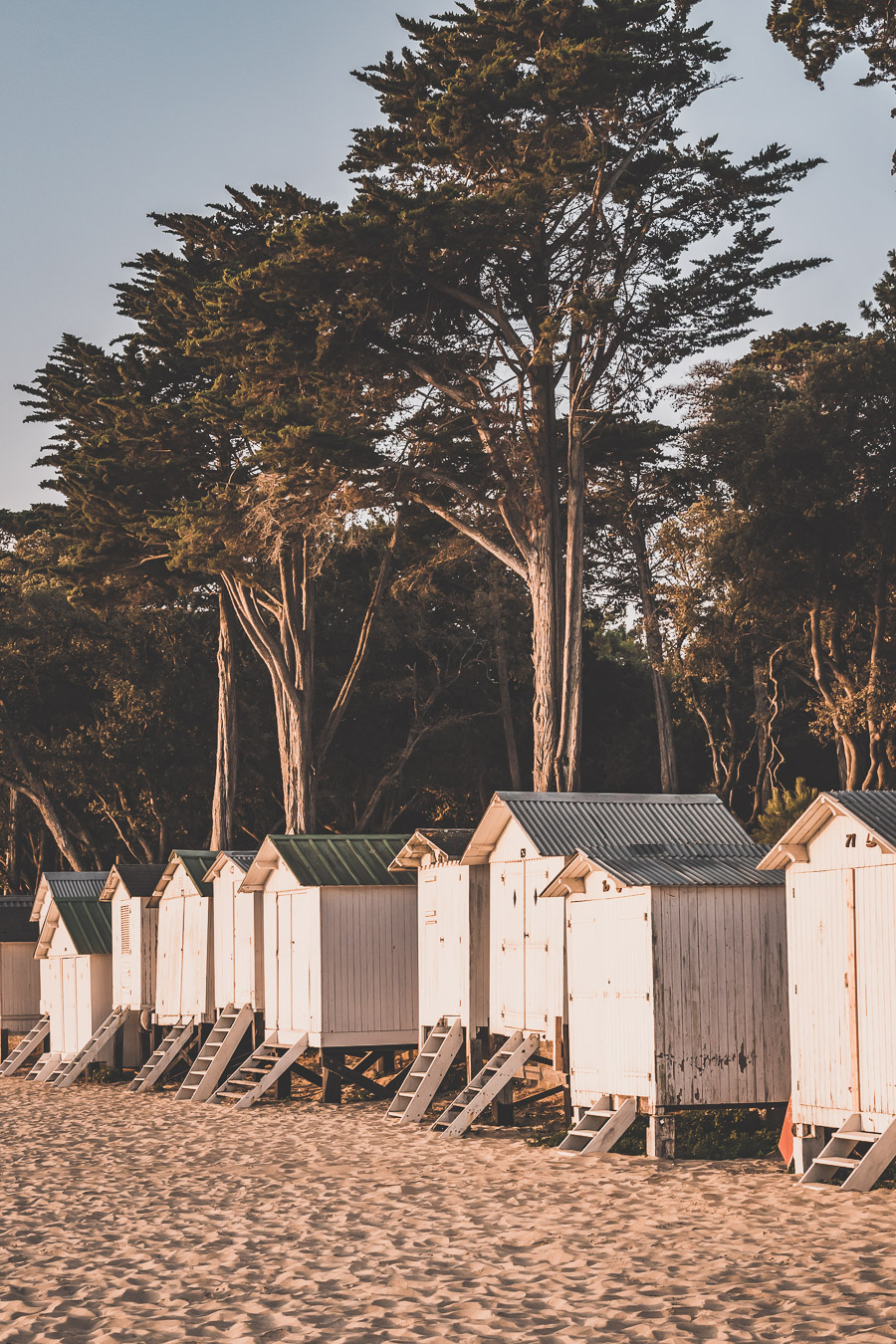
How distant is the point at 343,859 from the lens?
26688 millimetres

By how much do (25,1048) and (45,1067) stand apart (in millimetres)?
2366

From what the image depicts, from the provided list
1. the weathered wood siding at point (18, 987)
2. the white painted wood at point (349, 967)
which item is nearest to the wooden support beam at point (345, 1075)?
the white painted wood at point (349, 967)

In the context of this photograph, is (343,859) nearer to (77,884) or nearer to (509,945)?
(509,945)

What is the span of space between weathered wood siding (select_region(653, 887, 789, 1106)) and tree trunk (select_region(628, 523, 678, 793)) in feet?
77.6

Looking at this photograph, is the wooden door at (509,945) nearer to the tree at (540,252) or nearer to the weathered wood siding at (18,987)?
the tree at (540,252)

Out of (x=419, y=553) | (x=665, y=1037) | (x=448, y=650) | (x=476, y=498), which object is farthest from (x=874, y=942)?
(x=448, y=650)

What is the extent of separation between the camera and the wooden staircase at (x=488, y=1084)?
20.4 metres

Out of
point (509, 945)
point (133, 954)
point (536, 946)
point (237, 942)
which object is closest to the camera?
point (536, 946)

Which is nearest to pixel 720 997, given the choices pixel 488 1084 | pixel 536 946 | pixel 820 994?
pixel 820 994

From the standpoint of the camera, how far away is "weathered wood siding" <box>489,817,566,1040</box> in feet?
67.2

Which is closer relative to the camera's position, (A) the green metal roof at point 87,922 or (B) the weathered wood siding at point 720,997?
(B) the weathered wood siding at point 720,997

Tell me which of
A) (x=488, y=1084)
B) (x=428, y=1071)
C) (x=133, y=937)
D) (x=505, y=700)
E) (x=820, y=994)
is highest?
(x=505, y=700)

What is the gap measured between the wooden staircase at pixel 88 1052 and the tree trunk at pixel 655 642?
1723cm

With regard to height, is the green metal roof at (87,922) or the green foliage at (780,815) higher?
the green foliage at (780,815)
